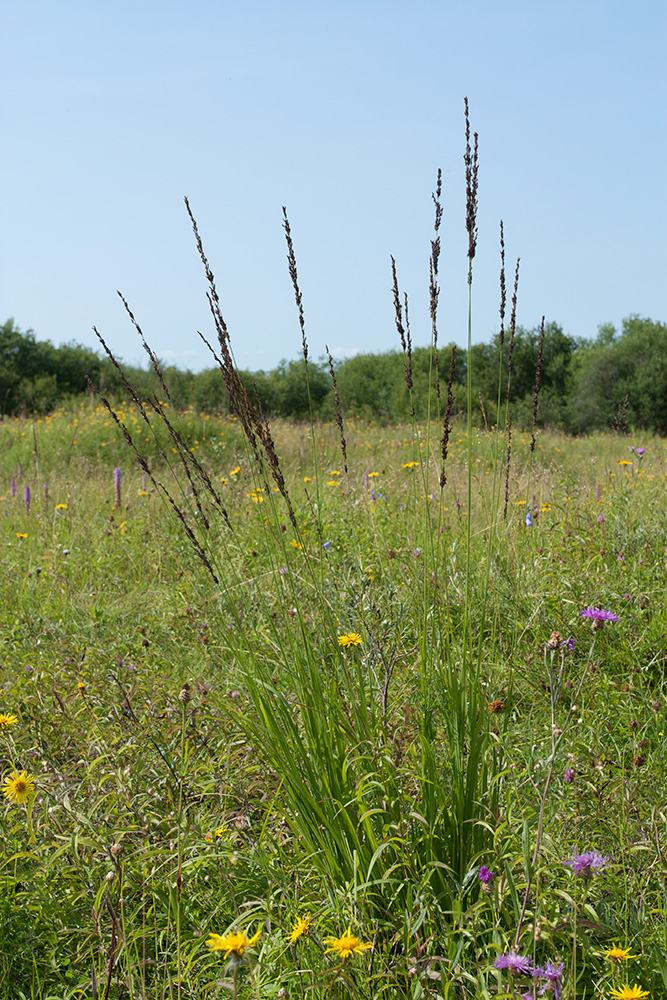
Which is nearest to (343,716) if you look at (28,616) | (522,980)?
(522,980)

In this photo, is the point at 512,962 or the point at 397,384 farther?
the point at 397,384

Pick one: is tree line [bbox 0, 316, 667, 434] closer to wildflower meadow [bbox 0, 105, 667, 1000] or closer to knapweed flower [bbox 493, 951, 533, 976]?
wildflower meadow [bbox 0, 105, 667, 1000]

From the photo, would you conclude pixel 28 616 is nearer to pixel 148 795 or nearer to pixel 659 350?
pixel 148 795

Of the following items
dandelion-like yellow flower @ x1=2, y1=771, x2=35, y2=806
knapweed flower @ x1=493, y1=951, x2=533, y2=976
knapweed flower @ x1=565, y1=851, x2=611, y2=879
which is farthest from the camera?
dandelion-like yellow flower @ x1=2, y1=771, x2=35, y2=806

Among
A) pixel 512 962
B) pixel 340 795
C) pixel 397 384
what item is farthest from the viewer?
pixel 397 384

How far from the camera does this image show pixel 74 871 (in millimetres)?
1526

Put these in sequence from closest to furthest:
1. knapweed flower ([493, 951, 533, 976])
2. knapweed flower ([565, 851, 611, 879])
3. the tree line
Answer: knapweed flower ([493, 951, 533, 976]) < knapweed flower ([565, 851, 611, 879]) < the tree line

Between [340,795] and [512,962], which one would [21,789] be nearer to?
[340,795]

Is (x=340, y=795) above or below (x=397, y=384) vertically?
below

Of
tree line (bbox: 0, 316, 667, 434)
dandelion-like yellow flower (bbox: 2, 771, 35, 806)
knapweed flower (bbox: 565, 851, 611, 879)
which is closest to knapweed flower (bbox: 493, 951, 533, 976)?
knapweed flower (bbox: 565, 851, 611, 879)

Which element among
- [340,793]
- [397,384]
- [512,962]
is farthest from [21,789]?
[397,384]

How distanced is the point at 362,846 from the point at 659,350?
2900 cm

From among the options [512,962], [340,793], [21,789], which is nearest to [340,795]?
[340,793]

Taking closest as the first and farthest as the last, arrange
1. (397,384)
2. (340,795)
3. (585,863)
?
(585,863), (340,795), (397,384)
